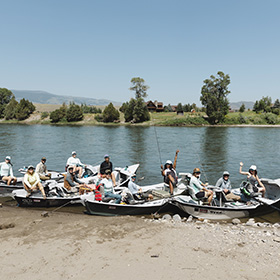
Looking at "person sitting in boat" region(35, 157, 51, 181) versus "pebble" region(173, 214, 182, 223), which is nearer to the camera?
"pebble" region(173, 214, 182, 223)

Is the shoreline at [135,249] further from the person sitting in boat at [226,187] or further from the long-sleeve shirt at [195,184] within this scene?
the person sitting in boat at [226,187]

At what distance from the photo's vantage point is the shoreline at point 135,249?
6.71 metres

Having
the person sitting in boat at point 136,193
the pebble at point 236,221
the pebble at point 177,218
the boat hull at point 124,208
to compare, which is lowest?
the pebble at point 236,221

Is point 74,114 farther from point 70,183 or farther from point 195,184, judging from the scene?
point 195,184

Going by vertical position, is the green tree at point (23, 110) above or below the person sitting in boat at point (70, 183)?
above

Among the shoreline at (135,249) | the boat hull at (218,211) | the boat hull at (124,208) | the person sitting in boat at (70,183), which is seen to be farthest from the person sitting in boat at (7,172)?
the boat hull at (218,211)

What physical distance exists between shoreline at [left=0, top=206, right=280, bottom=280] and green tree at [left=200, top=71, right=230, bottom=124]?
71.6m

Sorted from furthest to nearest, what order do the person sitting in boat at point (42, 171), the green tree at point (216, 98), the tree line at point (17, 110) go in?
the tree line at point (17, 110) → the green tree at point (216, 98) → the person sitting in boat at point (42, 171)

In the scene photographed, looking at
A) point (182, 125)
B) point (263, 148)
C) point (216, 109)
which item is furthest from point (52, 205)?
point (216, 109)

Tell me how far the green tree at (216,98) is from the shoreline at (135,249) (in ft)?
235

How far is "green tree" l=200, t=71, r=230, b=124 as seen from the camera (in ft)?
260

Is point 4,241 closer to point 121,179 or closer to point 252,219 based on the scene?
point 121,179

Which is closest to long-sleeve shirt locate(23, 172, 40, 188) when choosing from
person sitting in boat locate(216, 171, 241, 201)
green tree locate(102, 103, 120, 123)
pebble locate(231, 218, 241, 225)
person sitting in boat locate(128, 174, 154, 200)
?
person sitting in boat locate(128, 174, 154, 200)

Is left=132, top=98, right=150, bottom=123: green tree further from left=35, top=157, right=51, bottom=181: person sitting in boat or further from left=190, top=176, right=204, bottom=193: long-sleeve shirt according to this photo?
left=190, top=176, right=204, bottom=193: long-sleeve shirt
